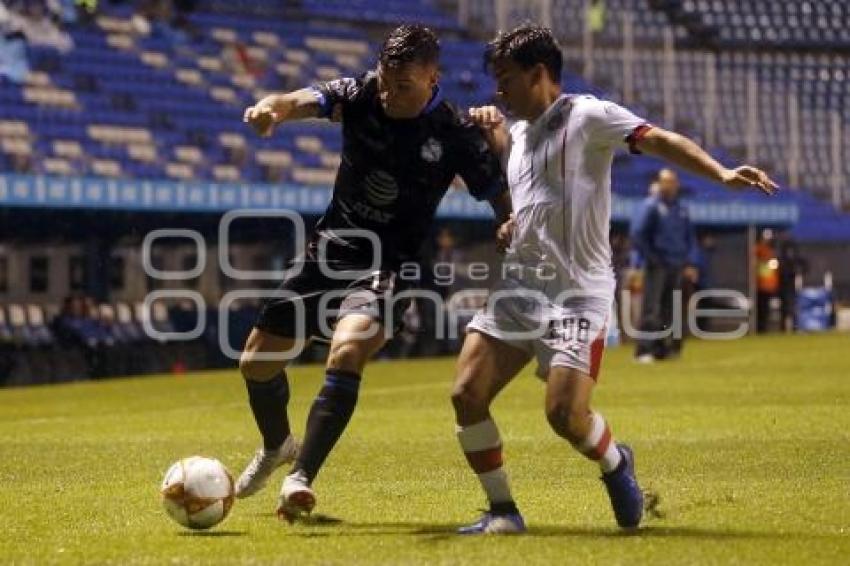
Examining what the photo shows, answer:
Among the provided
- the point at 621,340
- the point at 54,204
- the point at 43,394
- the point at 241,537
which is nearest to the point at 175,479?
the point at 241,537

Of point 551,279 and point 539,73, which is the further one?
point 551,279

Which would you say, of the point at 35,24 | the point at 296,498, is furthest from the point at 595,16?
the point at 296,498

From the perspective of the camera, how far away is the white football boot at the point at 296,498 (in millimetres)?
7645

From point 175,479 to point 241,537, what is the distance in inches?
15.6

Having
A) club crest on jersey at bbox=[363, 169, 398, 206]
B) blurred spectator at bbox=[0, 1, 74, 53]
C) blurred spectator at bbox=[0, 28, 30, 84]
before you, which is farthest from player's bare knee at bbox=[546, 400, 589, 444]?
blurred spectator at bbox=[0, 1, 74, 53]

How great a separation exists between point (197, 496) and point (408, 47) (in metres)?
2.05

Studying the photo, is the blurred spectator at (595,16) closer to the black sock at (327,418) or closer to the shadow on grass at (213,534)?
the black sock at (327,418)

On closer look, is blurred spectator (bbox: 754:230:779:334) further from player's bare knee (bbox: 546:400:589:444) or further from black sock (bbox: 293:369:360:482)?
player's bare knee (bbox: 546:400:589:444)

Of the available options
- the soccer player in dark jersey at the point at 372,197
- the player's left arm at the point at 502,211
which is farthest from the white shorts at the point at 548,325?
the soccer player in dark jersey at the point at 372,197

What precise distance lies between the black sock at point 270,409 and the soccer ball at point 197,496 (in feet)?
3.24

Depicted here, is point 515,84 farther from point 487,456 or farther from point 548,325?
point 487,456

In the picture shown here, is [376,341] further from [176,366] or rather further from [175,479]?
[176,366]

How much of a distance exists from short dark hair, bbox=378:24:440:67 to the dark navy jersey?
30cm

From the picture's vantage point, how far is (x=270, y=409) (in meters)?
8.82
